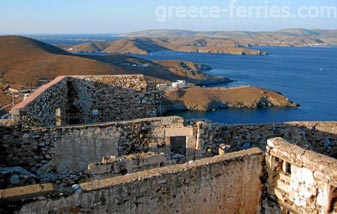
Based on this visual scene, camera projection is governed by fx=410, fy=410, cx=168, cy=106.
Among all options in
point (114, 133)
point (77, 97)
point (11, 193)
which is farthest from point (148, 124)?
point (11, 193)

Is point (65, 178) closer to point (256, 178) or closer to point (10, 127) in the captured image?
point (10, 127)

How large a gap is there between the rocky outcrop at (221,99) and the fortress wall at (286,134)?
210ft

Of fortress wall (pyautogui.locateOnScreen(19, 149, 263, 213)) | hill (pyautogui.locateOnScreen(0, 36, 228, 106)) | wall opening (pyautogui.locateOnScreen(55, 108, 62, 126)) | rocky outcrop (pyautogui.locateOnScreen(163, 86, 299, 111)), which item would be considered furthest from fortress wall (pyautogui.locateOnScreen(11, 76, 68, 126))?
rocky outcrop (pyautogui.locateOnScreen(163, 86, 299, 111))

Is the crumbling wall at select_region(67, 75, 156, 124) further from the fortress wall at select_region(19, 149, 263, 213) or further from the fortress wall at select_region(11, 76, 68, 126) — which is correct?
the fortress wall at select_region(19, 149, 263, 213)

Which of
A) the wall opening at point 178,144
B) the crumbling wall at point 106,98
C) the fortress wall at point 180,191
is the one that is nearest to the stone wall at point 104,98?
the crumbling wall at point 106,98

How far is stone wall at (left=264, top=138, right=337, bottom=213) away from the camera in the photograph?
24.3 feet

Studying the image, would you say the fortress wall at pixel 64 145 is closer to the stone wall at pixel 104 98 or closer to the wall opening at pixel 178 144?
the wall opening at pixel 178 144

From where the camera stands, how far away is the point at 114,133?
1006 cm

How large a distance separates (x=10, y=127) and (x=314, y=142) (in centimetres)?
847

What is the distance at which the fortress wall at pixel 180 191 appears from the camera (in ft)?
21.0

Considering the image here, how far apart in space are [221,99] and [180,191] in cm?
7389

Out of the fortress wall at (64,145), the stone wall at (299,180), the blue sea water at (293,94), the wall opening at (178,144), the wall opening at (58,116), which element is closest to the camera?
the stone wall at (299,180)

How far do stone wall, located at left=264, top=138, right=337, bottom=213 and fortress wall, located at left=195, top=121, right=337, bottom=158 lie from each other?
9.58 ft

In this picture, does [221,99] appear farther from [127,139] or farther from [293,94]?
[127,139]
